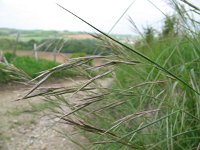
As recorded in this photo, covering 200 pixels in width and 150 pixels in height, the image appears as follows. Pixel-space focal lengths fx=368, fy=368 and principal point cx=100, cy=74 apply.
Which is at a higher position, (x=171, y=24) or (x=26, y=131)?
(x=171, y=24)

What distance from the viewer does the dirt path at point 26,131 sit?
98.1 inches

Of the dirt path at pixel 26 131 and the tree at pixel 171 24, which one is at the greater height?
the tree at pixel 171 24

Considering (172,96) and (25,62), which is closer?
(172,96)

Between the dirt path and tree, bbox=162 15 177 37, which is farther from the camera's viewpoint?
the dirt path

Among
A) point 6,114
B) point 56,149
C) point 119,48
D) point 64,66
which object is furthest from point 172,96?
point 6,114

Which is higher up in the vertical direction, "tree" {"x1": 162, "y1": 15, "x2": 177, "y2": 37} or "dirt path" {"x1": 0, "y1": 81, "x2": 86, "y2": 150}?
"tree" {"x1": 162, "y1": 15, "x2": 177, "y2": 37}

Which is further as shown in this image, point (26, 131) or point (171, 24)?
Answer: point (26, 131)

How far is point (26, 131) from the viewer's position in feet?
9.12

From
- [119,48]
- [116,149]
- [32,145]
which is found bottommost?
[32,145]

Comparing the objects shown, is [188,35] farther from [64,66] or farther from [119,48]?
[64,66]

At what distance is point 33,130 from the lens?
2789 millimetres

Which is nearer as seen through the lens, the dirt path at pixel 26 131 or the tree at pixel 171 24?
the tree at pixel 171 24

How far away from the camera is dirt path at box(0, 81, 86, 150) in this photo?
8.18 ft

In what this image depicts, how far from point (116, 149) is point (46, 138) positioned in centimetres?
115
